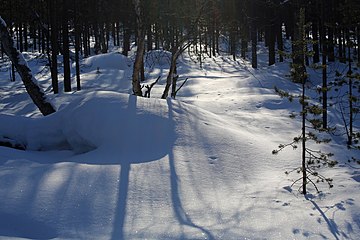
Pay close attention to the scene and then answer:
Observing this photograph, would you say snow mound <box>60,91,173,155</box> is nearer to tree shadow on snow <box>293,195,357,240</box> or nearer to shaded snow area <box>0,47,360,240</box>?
shaded snow area <box>0,47,360,240</box>

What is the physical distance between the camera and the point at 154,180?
6.09m

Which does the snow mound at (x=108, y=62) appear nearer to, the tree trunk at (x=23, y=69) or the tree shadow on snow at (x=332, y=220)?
the tree trunk at (x=23, y=69)

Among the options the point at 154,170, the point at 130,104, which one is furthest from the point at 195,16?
the point at 154,170

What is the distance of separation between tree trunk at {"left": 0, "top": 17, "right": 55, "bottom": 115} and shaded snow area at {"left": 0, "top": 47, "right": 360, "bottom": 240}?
1.80 m

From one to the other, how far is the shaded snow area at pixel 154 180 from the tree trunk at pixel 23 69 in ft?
5.89

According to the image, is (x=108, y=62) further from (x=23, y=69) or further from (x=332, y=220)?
(x=332, y=220)

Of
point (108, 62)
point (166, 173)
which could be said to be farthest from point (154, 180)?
point (108, 62)

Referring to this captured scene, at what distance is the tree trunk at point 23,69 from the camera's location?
9.93 m

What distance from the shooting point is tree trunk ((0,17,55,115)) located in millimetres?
9930

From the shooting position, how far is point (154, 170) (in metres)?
6.45

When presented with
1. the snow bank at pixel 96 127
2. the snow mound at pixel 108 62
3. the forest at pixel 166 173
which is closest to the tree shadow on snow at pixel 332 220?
the forest at pixel 166 173

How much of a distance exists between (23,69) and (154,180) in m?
5.85

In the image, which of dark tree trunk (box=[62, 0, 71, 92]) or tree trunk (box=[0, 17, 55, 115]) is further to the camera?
dark tree trunk (box=[62, 0, 71, 92])

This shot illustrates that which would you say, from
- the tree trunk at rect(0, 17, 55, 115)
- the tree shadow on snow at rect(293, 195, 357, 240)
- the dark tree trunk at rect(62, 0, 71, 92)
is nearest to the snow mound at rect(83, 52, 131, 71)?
the dark tree trunk at rect(62, 0, 71, 92)
